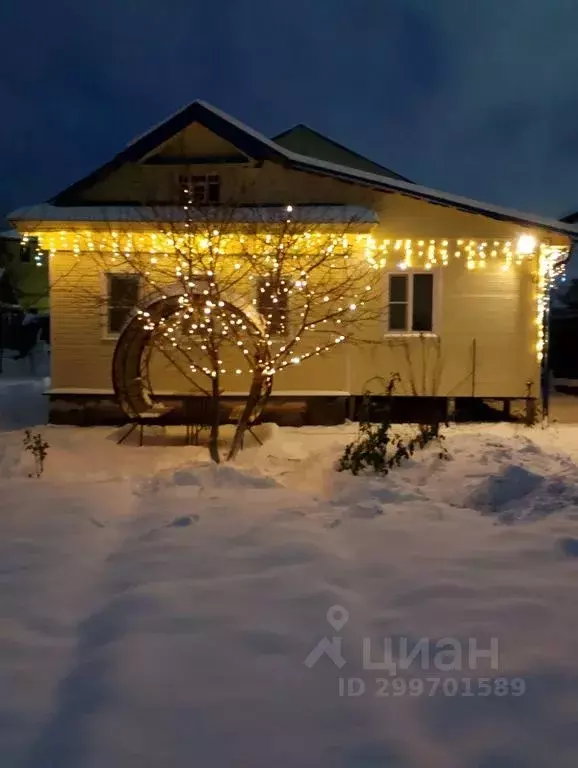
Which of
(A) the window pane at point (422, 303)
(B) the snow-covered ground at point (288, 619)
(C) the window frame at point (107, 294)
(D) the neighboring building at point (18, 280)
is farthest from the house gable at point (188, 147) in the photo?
(D) the neighboring building at point (18, 280)

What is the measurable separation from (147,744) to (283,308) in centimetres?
826

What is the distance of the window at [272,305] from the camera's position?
1066 centimetres

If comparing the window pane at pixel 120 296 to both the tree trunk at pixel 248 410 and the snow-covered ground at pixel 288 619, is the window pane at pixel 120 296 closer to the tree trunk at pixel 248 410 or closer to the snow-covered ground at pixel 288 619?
the tree trunk at pixel 248 410

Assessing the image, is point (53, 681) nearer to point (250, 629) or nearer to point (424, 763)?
point (250, 629)

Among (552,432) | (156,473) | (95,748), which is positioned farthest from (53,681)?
(552,432)

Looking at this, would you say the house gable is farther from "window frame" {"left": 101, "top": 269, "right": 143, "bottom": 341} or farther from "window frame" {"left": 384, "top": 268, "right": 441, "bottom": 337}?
"window frame" {"left": 384, "top": 268, "right": 441, "bottom": 337}

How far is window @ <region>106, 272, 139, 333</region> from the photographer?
13.5m

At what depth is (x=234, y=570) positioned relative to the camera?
527 cm

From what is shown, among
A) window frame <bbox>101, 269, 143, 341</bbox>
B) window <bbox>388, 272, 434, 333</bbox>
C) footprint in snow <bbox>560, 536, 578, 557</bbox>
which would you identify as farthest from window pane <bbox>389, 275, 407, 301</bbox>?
footprint in snow <bbox>560, 536, 578, 557</bbox>

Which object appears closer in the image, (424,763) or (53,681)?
(424,763)

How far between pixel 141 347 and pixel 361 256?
433cm

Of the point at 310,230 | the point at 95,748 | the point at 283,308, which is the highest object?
the point at 310,230

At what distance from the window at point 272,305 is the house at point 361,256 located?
1463mm

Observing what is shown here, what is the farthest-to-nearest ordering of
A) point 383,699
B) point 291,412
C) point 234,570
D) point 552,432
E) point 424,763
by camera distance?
point 291,412
point 552,432
point 234,570
point 383,699
point 424,763
